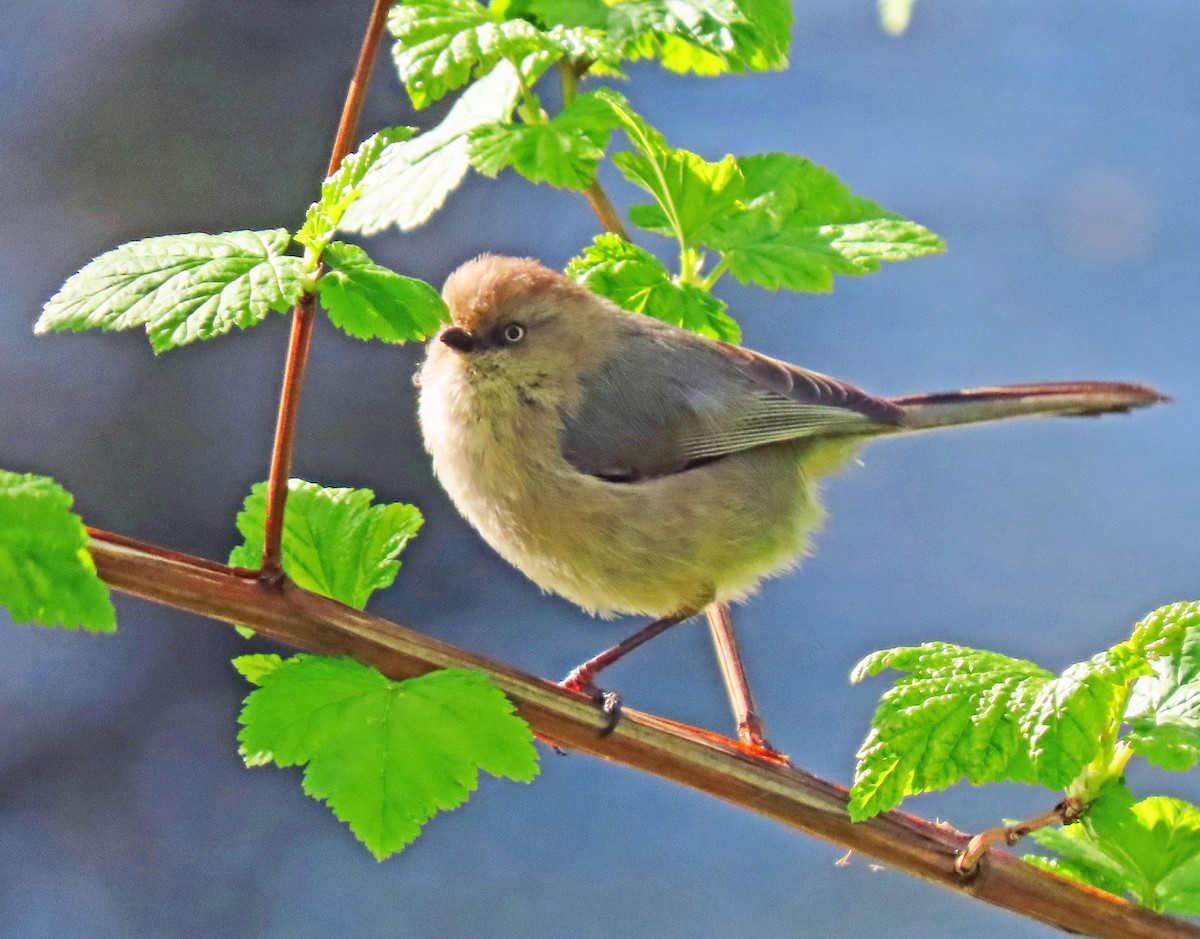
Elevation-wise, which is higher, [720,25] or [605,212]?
[720,25]

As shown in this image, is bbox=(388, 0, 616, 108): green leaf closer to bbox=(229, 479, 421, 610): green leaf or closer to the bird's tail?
bbox=(229, 479, 421, 610): green leaf

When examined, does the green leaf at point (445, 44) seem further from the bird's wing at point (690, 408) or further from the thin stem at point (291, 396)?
the bird's wing at point (690, 408)

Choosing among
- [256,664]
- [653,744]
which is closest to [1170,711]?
[653,744]

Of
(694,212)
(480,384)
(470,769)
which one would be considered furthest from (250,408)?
(470,769)

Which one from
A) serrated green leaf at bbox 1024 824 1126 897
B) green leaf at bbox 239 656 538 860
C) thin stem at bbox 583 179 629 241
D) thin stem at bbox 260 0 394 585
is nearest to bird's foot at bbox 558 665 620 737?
green leaf at bbox 239 656 538 860

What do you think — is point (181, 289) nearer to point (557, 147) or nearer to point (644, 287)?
point (557, 147)

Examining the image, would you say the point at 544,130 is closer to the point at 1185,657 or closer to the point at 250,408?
the point at 1185,657
